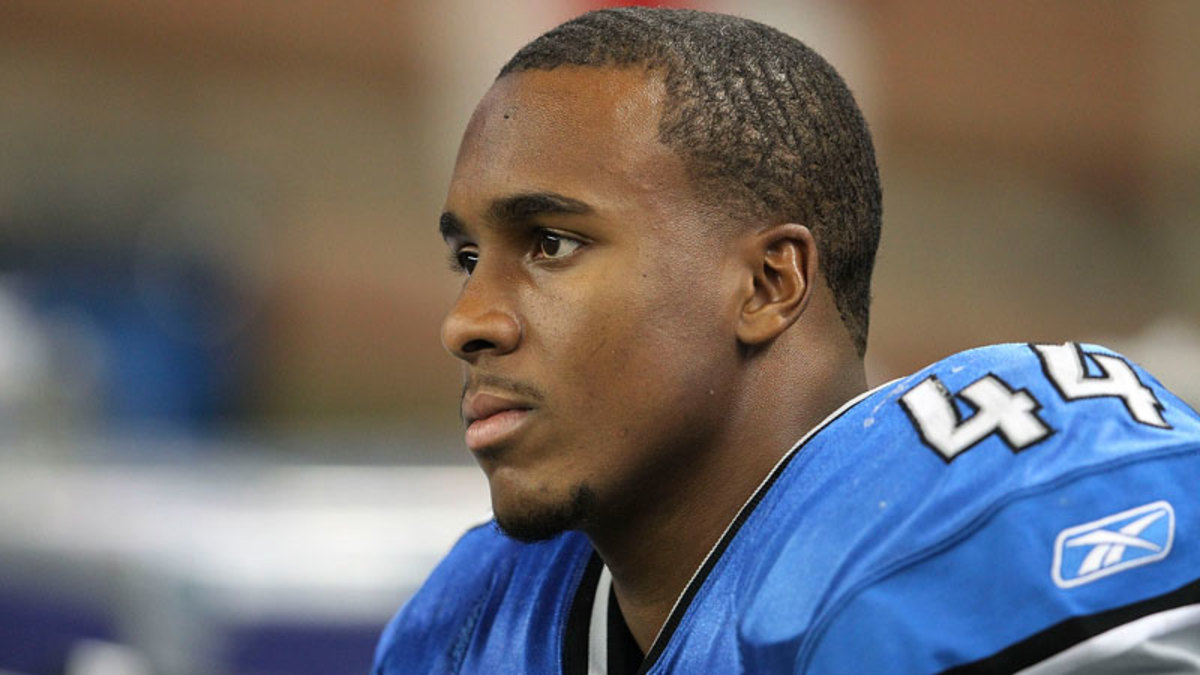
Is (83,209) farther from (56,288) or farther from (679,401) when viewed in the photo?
(679,401)

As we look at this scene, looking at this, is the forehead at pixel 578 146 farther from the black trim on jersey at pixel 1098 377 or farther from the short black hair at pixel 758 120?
the black trim on jersey at pixel 1098 377

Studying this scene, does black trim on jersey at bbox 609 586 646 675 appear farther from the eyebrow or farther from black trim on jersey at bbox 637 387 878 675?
the eyebrow

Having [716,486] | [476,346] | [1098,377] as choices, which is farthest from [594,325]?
[1098,377]

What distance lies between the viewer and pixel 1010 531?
56.0 inches

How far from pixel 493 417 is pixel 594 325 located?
156 mm

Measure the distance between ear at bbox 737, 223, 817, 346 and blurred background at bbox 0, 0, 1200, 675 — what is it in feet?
7.56

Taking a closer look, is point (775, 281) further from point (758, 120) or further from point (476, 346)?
point (476, 346)

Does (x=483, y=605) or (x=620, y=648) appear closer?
(x=620, y=648)

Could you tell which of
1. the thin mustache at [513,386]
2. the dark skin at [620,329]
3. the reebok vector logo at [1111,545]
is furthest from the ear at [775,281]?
the reebok vector logo at [1111,545]

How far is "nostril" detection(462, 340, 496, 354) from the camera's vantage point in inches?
72.9

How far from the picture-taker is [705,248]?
1.86m

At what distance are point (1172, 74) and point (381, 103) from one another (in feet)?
18.1

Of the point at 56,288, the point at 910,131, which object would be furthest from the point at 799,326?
the point at 910,131

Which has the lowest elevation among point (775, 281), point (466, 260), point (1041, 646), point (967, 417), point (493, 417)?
point (1041, 646)
